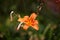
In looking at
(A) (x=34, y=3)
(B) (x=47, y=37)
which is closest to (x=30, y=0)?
(A) (x=34, y=3)

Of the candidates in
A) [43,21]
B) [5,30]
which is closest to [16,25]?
[5,30]

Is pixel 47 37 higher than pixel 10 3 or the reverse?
the reverse

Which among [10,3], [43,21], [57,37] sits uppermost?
[10,3]

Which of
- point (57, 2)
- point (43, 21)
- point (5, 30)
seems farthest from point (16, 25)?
point (57, 2)

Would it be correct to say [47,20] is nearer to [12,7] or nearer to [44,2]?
[44,2]

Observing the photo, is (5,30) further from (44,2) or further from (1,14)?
(44,2)

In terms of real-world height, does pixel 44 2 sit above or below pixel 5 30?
above
